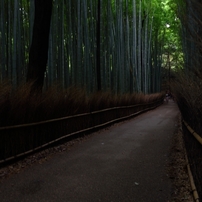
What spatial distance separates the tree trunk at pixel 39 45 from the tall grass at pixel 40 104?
0.42 meters

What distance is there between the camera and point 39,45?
6.66 m

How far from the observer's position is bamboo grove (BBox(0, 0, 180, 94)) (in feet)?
32.2

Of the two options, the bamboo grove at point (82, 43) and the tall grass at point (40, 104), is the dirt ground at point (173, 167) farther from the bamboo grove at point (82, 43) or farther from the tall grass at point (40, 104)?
the bamboo grove at point (82, 43)

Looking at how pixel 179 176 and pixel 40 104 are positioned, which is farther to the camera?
pixel 40 104

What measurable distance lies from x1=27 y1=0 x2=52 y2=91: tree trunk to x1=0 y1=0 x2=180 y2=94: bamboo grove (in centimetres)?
50

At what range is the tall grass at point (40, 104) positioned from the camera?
4711 millimetres

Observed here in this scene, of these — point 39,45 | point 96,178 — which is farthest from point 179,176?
point 39,45

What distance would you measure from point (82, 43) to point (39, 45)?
19.2 feet

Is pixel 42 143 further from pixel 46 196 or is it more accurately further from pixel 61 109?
pixel 46 196

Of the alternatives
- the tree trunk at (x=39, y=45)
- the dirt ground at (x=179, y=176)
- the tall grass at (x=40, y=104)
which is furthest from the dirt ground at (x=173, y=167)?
the tree trunk at (x=39, y=45)

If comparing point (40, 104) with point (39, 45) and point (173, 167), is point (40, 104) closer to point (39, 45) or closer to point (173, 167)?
point (39, 45)

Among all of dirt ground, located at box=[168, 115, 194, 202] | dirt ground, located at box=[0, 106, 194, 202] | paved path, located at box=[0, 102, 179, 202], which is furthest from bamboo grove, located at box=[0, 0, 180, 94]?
dirt ground, located at box=[168, 115, 194, 202]

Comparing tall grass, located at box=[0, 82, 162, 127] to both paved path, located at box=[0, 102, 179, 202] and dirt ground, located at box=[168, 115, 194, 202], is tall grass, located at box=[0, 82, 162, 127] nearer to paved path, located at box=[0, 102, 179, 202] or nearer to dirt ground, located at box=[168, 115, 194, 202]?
paved path, located at box=[0, 102, 179, 202]

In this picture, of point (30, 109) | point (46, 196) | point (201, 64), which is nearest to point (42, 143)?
point (30, 109)
